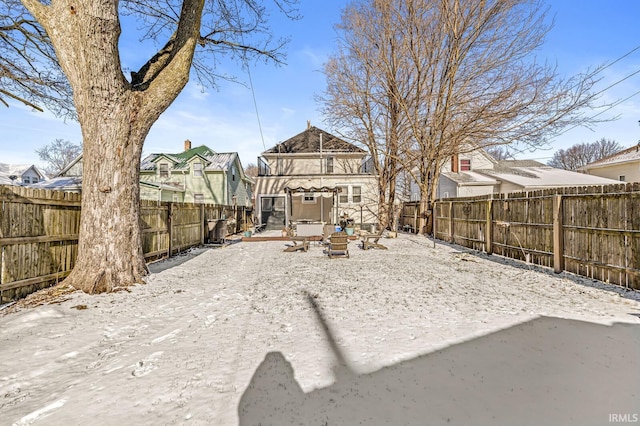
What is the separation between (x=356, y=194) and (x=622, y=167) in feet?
58.7

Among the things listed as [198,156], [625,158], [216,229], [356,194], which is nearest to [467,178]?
[356,194]

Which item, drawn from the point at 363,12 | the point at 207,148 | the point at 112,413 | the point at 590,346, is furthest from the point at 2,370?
the point at 207,148

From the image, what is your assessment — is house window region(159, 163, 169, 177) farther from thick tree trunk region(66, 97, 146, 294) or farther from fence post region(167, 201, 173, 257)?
thick tree trunk region(66, 97, 146, 294)

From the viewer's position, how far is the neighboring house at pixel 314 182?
18.1 metres

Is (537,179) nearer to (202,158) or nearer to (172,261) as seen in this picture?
(172,261)

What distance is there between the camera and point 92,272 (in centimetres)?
514

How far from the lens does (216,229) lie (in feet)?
43.3

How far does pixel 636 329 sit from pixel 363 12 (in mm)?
17626

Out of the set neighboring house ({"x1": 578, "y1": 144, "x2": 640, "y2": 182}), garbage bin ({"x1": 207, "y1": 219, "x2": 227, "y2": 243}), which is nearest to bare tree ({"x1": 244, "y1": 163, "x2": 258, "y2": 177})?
garbage bin ({"x1": 207, "y1": 219, "x2": 227, "y2": 243})

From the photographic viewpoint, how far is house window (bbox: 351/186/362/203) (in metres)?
20.8

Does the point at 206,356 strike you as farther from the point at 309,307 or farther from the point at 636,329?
the point at 636,329

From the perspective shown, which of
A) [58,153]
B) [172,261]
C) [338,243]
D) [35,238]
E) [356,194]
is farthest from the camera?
[58,153]

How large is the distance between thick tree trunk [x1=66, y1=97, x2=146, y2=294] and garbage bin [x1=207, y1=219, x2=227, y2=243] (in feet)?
25.0

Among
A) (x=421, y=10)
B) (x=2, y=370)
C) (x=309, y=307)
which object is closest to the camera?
(x=2, y=370)
